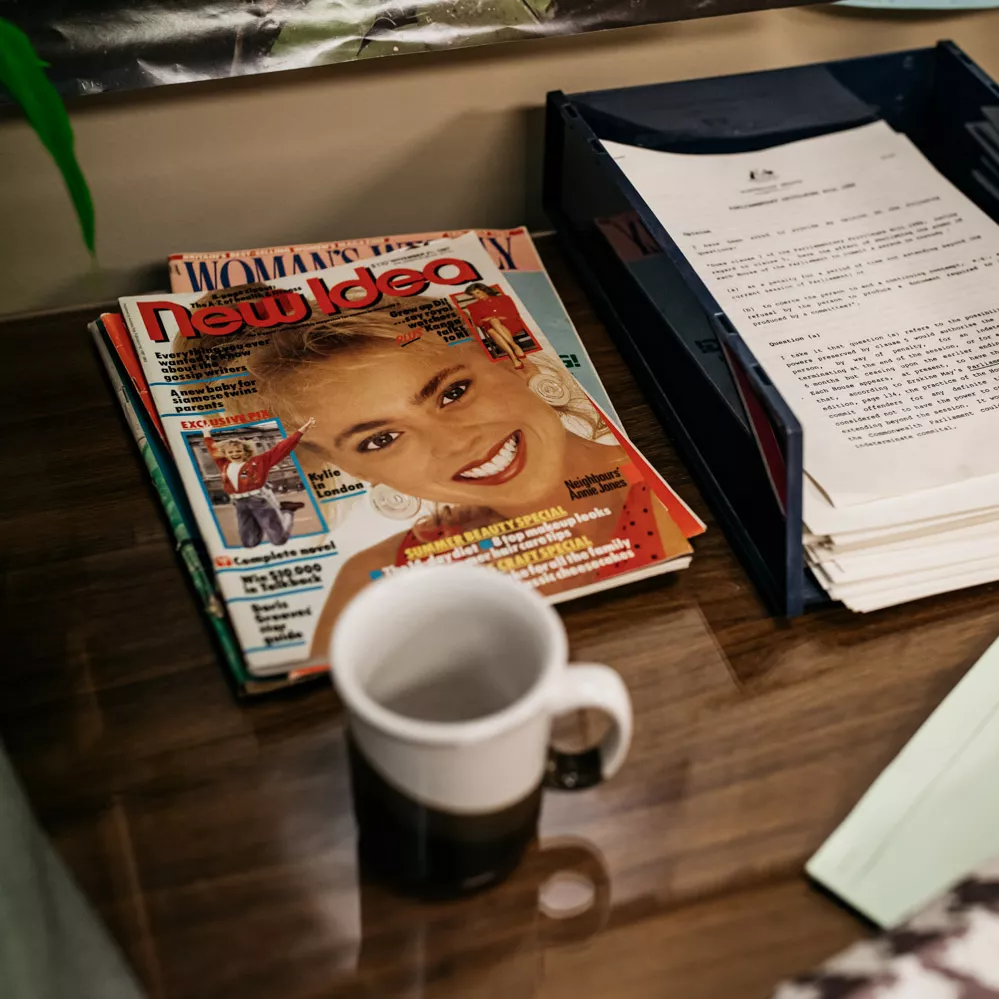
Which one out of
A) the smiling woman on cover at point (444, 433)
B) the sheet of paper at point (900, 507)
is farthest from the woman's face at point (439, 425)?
the sheet of paper at point (900, 507)

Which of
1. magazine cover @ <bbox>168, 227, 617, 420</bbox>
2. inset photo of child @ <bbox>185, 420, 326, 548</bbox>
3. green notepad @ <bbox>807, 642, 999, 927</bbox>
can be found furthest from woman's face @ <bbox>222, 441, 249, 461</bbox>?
green notepad @ <bbox>807, 642, 999, 927</bbox>

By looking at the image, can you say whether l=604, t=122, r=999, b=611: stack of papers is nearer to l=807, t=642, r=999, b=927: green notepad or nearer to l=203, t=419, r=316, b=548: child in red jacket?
l=807, t=642, r=999, b=927: green notepad

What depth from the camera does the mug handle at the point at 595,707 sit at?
40 centimetres

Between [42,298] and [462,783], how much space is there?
55 cm

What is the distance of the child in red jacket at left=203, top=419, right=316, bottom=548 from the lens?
1.89 feet

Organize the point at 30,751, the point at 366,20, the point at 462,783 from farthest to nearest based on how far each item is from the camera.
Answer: the point at 366,20
the point at 30,751
the point at 462,783

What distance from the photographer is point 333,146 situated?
78cm

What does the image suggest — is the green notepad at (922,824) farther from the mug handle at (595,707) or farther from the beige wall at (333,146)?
the beige wall at (333,146)

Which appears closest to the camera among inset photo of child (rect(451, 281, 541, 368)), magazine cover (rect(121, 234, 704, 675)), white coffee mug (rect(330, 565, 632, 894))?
white coffee mug (rect(330, 565, 632, 894))

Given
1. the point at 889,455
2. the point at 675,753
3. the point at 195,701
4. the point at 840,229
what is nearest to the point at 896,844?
the point at 675,753

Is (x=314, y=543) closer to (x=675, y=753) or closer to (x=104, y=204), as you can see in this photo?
(x=675, y=753)

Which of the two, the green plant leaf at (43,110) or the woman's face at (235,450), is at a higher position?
the green plant leaf at (43,110)

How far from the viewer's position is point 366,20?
0.71 metres

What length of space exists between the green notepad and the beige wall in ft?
1.73
